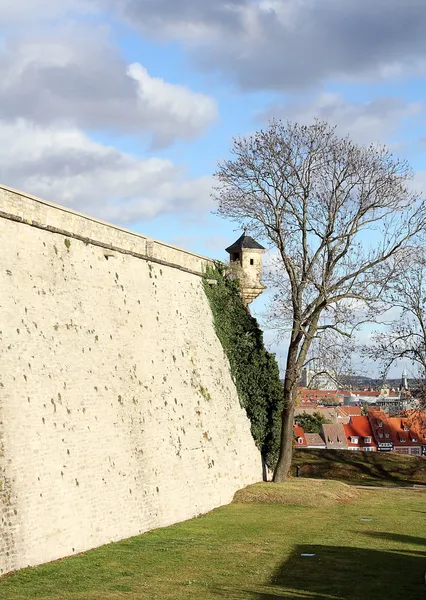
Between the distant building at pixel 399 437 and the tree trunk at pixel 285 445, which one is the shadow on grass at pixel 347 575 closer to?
the tree trunk at pixel 285 445

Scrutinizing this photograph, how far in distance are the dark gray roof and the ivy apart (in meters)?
1.33

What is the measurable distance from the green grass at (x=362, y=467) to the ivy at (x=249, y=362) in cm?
413

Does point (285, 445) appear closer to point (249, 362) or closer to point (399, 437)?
point (249, 362)

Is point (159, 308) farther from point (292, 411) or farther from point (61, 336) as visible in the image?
point (292, 411)

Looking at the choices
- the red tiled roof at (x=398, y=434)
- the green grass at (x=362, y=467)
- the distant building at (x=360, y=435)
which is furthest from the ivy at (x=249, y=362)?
the red tiled roof at (x=398, y=434)

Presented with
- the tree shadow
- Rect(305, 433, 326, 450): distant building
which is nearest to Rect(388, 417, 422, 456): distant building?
Rect(305, 433, 326, 450): distant building

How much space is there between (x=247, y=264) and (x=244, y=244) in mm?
651

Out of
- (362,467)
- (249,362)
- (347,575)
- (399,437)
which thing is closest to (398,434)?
(399,437)

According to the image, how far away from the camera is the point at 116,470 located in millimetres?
17094

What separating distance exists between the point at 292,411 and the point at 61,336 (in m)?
11.9

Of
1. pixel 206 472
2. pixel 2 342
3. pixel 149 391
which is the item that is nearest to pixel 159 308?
pixel 149 391

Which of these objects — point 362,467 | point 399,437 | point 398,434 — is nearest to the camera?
point 362,467

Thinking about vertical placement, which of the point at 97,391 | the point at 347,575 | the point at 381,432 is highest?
the point at 381,432

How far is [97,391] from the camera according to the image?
1712 centimetres
